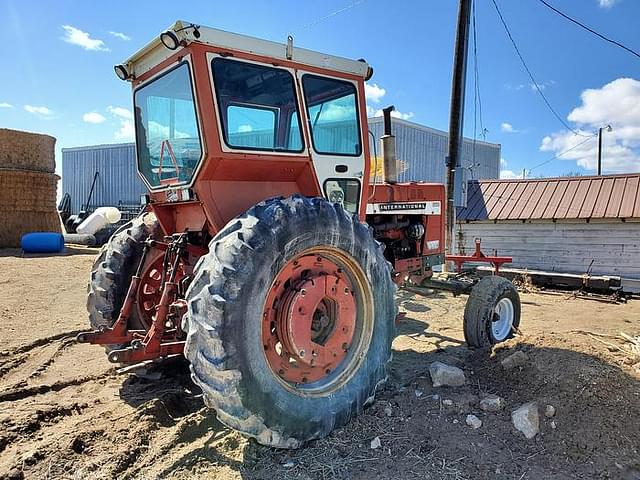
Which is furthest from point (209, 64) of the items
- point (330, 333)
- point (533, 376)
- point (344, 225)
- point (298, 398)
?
point (533, 376)

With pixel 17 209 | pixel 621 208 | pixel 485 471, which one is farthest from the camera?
pixel 17 209

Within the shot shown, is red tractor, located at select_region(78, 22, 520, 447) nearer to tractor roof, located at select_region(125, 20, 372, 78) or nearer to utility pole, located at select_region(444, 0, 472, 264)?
tractor roof, located at select_region(125, 20, 372, 78)

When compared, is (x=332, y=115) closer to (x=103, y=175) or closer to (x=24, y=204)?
(x=24, y=204)

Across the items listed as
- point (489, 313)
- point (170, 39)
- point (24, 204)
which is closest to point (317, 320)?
point (170, 39)

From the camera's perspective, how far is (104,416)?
11.9ft

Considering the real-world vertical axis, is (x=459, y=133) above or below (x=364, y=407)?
above

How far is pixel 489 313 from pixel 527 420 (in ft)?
6.56

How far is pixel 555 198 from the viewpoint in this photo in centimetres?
1149

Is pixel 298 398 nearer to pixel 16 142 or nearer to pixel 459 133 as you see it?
pixel 459 133

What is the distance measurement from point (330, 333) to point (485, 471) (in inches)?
51.3

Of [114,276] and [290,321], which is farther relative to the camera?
[114,276]

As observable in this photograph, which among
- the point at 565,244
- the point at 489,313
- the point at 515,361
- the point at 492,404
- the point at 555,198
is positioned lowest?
the point at 492,404

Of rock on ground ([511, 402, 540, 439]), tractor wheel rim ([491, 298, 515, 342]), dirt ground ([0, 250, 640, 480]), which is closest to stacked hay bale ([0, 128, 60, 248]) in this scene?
dirt ground ([0, 250, 640, 480])

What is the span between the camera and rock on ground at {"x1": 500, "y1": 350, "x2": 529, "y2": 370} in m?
4.22
